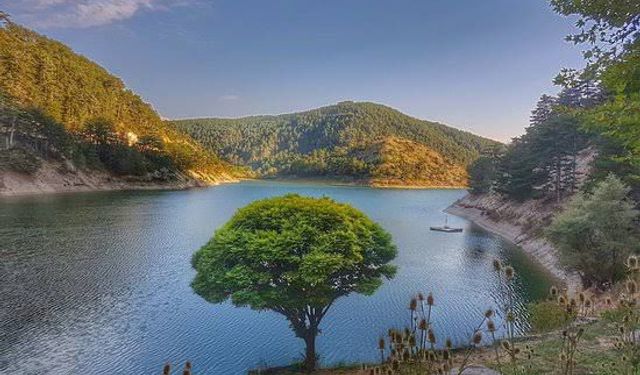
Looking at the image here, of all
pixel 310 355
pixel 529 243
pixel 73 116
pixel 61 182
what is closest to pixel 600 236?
pixel 529 243

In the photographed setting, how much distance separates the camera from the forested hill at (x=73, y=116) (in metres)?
102

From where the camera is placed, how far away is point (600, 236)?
1147 inches

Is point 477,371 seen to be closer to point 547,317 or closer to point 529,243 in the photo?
point 547,317

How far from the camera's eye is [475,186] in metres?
97.2

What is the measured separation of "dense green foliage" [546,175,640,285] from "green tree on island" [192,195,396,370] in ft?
56.3

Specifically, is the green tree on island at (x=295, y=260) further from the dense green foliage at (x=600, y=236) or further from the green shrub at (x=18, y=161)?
the green shrub at (x=18, y=161)

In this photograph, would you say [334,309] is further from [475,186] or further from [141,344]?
[475,186]

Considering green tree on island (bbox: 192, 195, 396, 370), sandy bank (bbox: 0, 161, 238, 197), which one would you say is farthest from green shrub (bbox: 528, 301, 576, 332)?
sandy bank (bbox: 0, 161, 238, 197)

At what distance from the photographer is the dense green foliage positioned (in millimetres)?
28062

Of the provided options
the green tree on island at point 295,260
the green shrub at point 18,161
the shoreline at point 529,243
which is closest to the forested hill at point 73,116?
the green shrub at point 18,161

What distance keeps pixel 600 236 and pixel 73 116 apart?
150 metres

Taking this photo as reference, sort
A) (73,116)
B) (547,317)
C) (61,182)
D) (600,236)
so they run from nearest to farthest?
1. (547,317)
2. (600,236)
3. (61,182)
4. (73,116)

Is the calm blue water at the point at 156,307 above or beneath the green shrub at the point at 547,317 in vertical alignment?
beneath

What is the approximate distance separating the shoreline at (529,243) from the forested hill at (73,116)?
93.4 metres
